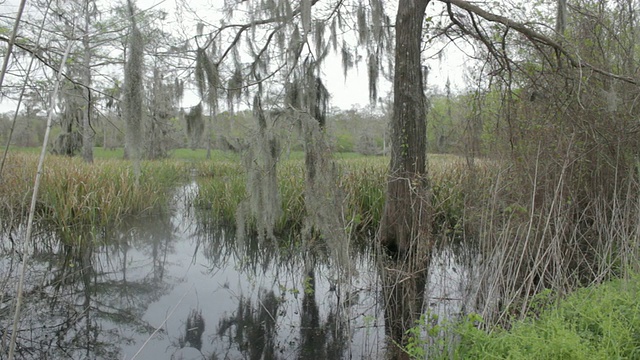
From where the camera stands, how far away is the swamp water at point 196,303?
137 inches

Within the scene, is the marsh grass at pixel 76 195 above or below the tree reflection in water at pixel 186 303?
above

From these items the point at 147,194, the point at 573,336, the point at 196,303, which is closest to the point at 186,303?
the point at 196,303

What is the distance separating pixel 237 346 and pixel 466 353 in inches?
73.3

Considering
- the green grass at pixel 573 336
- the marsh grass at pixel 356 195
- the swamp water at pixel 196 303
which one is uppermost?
the marsh grass at pixel 356 195

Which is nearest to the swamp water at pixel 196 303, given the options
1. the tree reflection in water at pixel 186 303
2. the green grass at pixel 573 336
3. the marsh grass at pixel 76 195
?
the tree reflection in water at pixel 186 303

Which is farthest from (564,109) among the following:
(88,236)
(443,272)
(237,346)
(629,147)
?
(88,236)

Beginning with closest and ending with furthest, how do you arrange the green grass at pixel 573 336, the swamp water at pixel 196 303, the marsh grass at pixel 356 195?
the green grass at pixel 573 336
the swamp water at pixel 196 303
the marsh grass at pixel 356 195

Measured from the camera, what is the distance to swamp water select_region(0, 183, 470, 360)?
348 centimetres

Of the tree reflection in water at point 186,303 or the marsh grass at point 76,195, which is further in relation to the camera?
the marsh grass at point 76,195

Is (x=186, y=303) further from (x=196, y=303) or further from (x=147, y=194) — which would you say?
(x=147, y=194)

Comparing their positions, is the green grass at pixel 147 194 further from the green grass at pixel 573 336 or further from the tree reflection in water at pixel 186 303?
the green grass at pixel 573 336

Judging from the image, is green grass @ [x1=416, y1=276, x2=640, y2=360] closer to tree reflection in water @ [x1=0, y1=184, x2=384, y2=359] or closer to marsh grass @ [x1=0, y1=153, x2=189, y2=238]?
tree reflection in water @ [x1=0, y1=184, x2=384, y2=359]

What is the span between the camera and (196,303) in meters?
4.45

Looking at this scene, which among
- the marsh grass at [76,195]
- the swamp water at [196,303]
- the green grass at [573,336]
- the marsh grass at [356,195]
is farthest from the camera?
the marsh grass at [356,195]
